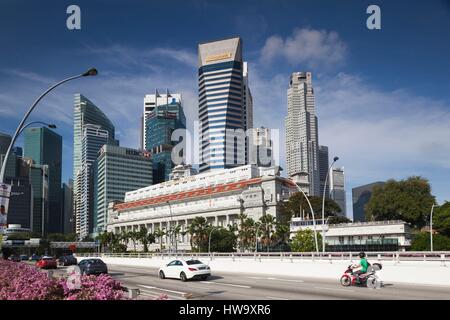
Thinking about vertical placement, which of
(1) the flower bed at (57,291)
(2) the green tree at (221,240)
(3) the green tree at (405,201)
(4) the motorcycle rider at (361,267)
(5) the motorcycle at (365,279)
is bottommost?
(2) the green tree at (221,240)

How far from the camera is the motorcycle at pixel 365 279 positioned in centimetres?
2177

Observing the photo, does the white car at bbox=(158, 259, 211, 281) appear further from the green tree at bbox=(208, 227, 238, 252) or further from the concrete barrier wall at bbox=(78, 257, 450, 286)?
the green tree at bbox=(208, 227, 238, 252)

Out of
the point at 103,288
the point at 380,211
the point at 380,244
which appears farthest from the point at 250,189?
the point at 103,288

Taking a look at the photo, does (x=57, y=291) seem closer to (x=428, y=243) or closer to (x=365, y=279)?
(x=365, y=279)

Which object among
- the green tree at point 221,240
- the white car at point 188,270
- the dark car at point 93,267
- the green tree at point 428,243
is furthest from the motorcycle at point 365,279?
the green tree at point 221,240

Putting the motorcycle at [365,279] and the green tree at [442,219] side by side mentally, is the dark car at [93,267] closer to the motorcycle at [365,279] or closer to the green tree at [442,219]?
the motorcycle at [365,279]

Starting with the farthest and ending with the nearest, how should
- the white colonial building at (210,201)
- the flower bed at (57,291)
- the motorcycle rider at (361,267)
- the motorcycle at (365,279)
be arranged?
the white colonial building at (210,201) < the motorcycle rider at (361,267) < the motorcycle at (365,279) < the flower bed at (57,291)

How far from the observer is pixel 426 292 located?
796 inches

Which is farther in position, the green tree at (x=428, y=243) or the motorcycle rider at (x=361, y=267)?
the green tree at (x=428, y=243)

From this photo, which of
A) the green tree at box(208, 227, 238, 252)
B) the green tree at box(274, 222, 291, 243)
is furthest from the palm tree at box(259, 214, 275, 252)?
the green tree at box(208, 227, 238, 252)

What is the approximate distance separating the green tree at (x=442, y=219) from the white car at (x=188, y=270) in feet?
246

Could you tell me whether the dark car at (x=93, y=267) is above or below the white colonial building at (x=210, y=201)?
below

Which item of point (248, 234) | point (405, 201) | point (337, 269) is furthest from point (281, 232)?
point (337, 269)

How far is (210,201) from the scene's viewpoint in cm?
14625
